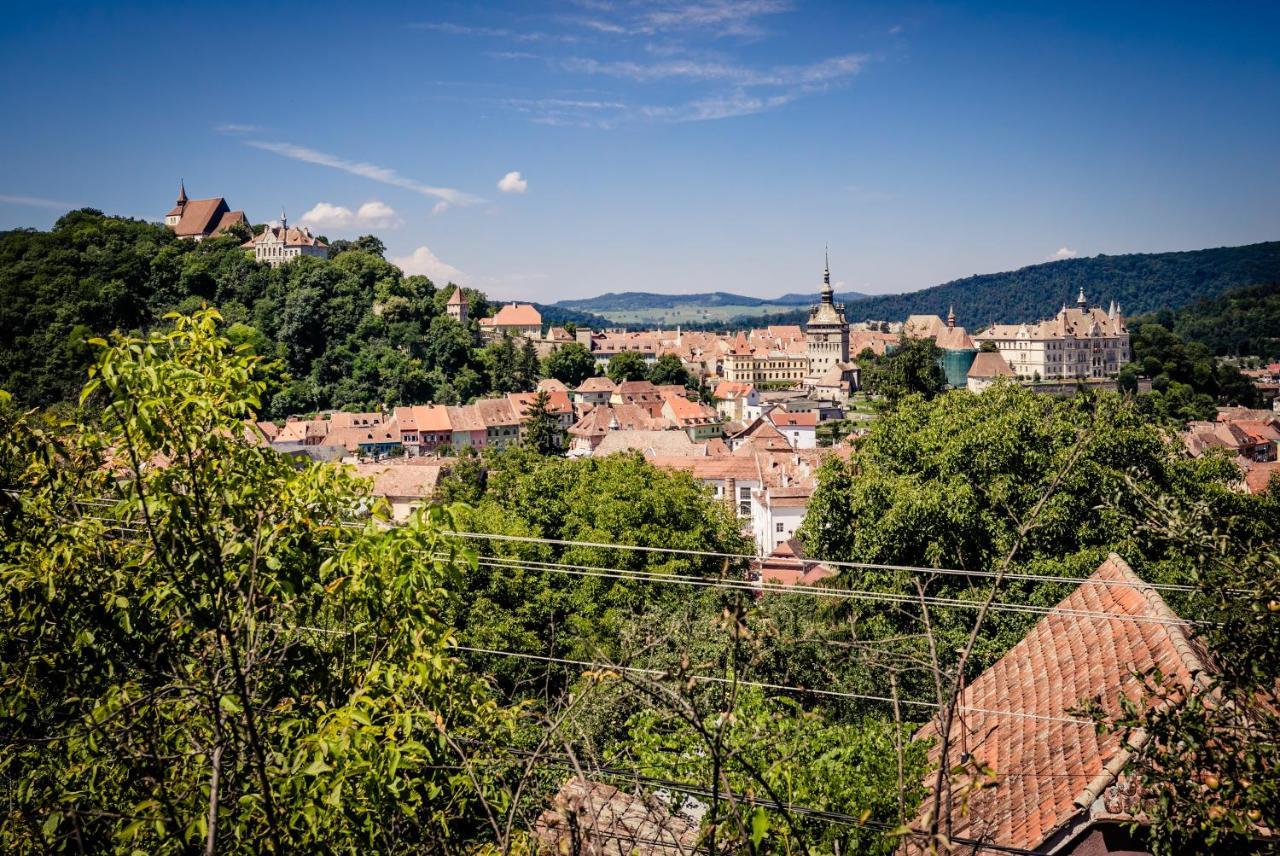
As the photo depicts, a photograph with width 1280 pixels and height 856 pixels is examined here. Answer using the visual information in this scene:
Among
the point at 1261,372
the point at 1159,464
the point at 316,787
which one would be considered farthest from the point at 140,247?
the point at 1261,372

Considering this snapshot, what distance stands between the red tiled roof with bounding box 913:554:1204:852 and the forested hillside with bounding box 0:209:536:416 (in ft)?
228

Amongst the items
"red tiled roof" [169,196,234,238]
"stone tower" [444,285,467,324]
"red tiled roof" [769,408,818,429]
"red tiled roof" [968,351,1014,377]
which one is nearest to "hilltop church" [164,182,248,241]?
"red tiled roof" [169,196,234,238]

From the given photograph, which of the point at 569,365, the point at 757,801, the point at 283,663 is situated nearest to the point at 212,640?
the point at 283,663

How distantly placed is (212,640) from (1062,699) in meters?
6.35

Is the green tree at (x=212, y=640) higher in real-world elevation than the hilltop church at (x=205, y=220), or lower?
lower

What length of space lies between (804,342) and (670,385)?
3838 cm

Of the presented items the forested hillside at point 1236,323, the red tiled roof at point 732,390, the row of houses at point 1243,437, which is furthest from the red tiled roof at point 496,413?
the forested hillside at point 1236,323

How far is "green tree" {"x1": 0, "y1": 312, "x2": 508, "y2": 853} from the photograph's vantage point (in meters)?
3.17

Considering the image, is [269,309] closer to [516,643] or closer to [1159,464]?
[516,643]

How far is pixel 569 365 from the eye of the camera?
9569 centimetres

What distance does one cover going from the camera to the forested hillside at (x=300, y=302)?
72.1 metres

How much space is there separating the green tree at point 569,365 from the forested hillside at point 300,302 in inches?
185

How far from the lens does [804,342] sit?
12694 cm

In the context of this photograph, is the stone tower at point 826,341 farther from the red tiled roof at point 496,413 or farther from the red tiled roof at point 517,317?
the red tiled roof at point 496,413
